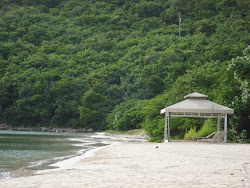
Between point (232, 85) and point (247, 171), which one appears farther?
point (232, 85)

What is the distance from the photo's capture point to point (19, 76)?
67.4 metres

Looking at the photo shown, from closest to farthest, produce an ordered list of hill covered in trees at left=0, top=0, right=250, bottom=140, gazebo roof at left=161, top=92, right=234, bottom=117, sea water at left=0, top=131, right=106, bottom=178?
1. sea water at left=0, top=131, right=106, bottom=178
2. gazebo roof at left=161, top=92, right=234, bottom=117
3. hill covered in trees at left=0, top=0, right=250, bottom=140

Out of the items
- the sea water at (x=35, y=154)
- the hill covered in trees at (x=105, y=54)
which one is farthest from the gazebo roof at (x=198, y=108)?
the hill covered in trees at (x=105, y=54)

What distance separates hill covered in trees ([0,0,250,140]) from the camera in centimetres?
5931

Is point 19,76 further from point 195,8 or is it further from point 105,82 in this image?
point 195,8

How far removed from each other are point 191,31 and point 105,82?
30.5 meters

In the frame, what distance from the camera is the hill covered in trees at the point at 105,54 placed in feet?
195

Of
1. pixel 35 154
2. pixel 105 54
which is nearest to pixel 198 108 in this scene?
pixel 35 154

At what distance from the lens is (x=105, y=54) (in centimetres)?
7931

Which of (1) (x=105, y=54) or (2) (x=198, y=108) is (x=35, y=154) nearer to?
(2) (x=198, y=108)

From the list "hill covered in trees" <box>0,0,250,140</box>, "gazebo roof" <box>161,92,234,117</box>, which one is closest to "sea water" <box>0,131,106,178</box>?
"gazebo roof" <box>161,92,234,117</box>

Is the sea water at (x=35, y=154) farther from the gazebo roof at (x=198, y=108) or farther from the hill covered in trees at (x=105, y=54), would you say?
the hill covered in trees at (x=105, y=54)

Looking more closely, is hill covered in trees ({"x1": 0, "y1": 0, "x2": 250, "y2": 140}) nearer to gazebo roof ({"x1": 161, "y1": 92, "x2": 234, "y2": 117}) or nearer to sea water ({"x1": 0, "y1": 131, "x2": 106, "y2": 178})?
gazebo roof ({"x1": 161, "y1": 92, "x2": 234, "y2": 117})

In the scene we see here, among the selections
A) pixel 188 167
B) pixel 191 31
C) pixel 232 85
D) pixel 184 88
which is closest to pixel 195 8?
pixel 191 31
